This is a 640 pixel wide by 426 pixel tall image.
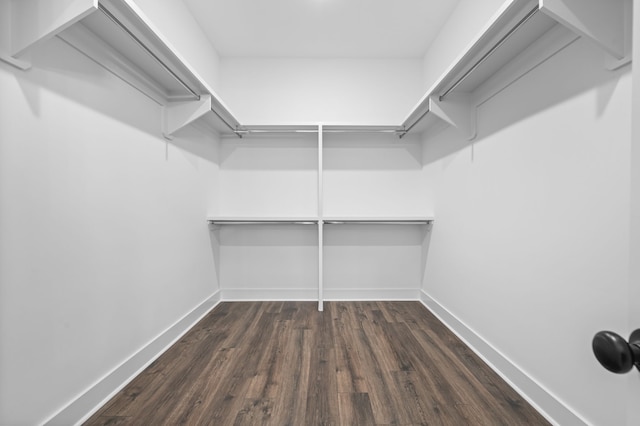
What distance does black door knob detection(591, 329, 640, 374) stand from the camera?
34cm

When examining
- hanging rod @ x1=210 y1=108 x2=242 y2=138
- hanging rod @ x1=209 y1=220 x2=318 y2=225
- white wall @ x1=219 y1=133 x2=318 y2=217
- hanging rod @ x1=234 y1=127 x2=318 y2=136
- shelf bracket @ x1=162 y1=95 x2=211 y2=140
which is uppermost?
hanging rod @ x1=234 y1=127 x2=318 y2=136

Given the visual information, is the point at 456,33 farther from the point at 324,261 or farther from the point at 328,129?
the point at 324,261

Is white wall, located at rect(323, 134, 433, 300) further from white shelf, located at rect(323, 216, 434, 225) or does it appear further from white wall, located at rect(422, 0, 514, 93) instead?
white wall, located at rect(422, 0, 514, 93)

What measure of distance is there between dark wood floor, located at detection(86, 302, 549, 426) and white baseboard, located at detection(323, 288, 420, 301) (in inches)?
23.6

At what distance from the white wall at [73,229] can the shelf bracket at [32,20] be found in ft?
0.25

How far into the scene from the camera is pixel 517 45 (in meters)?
1.37

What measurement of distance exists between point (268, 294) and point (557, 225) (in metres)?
2.42

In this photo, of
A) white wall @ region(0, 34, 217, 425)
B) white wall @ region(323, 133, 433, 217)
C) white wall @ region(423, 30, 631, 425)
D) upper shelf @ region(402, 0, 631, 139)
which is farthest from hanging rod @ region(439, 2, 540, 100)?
white wall @ region(0, 34, 217, 425)

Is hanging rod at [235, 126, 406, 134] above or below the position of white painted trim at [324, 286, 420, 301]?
above

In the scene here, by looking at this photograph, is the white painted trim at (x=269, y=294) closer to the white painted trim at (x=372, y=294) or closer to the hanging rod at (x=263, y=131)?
the white painted trim at (x=372, y=294)

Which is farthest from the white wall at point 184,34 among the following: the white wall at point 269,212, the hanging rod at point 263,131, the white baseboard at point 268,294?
the white baseboard at point 268,294

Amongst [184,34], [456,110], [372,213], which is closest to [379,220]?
[372,213]

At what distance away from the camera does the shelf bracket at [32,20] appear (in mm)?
967

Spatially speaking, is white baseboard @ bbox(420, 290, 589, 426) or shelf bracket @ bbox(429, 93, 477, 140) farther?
shelf bracket @ bbox(429, 93, 477, 140)
